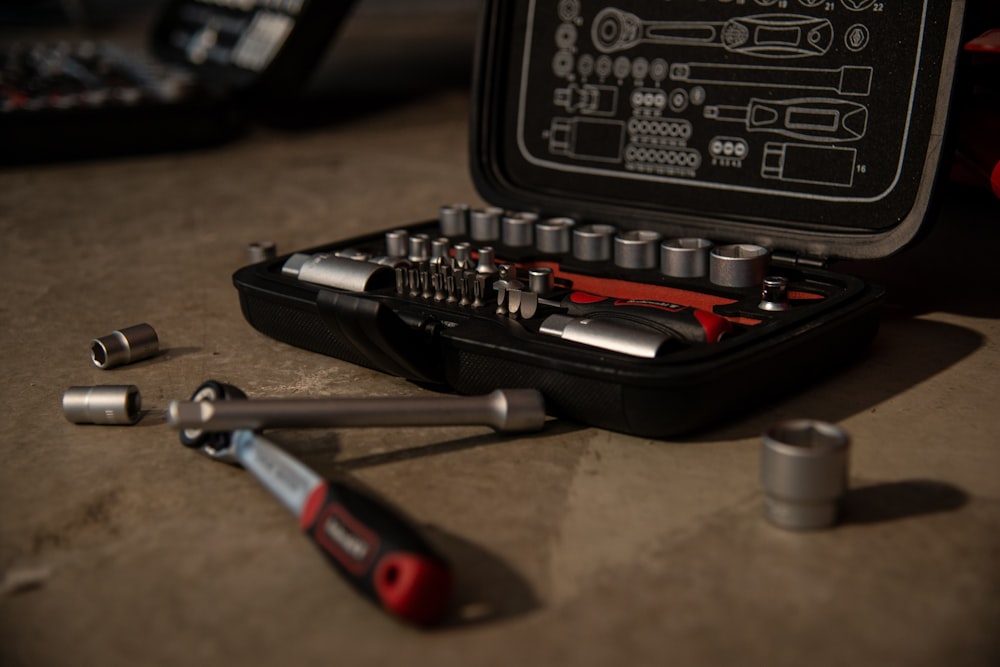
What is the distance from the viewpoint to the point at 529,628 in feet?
2.40

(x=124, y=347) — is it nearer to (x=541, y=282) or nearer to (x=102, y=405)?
(x=102, y=405)

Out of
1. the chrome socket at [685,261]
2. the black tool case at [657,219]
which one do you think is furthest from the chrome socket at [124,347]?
the chrome socket at [685,261]

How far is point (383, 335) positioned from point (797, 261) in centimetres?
51

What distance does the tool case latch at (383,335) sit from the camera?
1046 millimetres

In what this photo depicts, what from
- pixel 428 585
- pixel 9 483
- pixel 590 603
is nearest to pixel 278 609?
pixel 428 585

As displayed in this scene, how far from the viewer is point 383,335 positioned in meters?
1.05

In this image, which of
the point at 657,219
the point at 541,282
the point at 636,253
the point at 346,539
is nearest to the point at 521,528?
the point at 346,539

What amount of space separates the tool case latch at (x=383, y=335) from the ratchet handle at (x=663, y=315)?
0.16 metres

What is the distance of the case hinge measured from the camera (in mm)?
1238

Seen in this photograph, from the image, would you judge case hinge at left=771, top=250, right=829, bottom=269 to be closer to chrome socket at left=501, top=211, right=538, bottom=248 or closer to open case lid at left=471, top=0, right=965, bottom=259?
open case lid at left=471, top=0, right=965, bottom=259

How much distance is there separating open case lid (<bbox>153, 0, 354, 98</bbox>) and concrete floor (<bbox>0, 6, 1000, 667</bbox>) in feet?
3.82

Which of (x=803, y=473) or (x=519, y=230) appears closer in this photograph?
(x=803, y=473)

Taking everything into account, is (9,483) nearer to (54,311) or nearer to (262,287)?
(262,287)

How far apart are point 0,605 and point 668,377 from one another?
550 mm
